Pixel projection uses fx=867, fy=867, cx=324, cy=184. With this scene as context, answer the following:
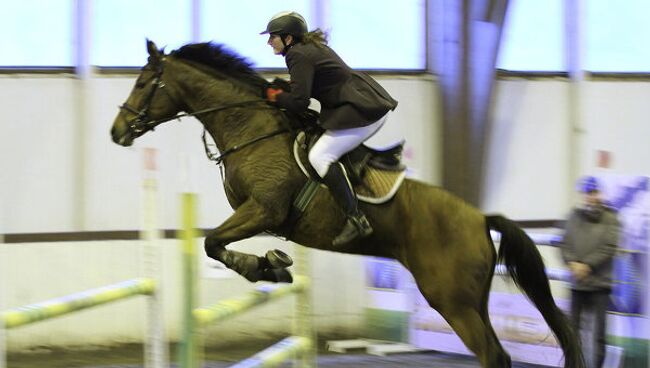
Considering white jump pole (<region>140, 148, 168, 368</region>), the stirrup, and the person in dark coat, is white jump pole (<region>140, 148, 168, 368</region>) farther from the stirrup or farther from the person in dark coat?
the person in dark coat

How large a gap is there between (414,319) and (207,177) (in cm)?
246

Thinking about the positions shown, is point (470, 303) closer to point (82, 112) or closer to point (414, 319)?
point (414, 319)

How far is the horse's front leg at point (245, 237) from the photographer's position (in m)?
4.35

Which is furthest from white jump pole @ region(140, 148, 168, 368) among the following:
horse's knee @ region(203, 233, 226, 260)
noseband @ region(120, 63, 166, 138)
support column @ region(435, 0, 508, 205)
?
support column @ region(435, 0, 508, 205)

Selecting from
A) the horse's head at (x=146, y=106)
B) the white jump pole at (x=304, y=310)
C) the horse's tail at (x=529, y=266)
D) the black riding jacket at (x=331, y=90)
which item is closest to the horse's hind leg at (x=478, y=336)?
the horse's tail at (x=529, y=266)

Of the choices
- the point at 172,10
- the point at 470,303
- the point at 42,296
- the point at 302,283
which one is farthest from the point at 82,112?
the point at 470,303

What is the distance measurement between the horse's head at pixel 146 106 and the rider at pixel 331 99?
63 cm

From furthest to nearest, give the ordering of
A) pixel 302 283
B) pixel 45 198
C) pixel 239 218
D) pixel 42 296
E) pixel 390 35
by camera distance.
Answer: pixel 390 35
pixel 45 198
pixel 42 296
pixel 302 283
pixel 239 218

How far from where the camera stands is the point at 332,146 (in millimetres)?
4465

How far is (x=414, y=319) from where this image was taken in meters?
7.06

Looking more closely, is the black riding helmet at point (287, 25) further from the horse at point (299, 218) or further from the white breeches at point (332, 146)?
the white breeches at point (332, 146)

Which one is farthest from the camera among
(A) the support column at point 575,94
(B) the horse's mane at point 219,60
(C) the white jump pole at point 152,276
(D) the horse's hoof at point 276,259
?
(A) the support column at point 575,94

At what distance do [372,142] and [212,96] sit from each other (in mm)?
3903

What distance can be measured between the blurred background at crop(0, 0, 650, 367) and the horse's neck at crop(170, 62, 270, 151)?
7.76 ft
